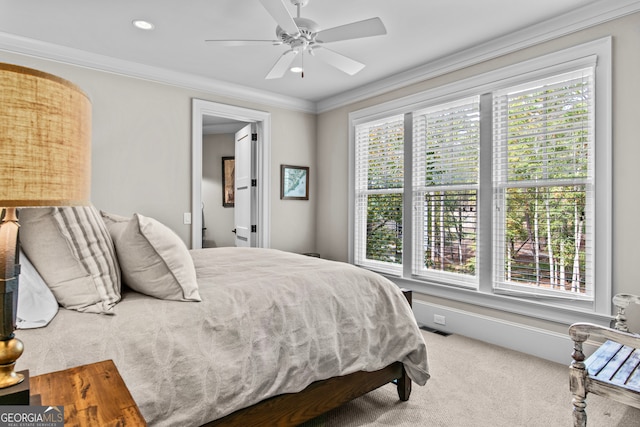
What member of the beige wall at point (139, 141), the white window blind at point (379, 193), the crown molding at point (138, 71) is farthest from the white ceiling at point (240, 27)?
the white window blind at point (379, 193)

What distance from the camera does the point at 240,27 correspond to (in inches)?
113

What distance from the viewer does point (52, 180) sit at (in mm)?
622

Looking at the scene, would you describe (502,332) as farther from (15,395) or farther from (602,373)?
(15,395)

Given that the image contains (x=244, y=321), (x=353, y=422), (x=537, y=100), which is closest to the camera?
(x=244, y=321)

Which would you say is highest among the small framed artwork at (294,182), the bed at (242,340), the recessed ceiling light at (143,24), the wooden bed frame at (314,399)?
the recessed ceiling light at (143,24)

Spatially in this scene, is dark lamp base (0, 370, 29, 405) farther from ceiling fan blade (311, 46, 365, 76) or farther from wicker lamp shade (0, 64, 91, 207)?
ceiling fan blade (311, 46, 365, 76)

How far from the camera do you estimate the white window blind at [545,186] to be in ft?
8.75

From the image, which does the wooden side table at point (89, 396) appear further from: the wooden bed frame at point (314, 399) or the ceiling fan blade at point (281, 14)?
the ceiling fan blade at point (281, 14)

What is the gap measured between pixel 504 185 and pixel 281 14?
2.25 meters

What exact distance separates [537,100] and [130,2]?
312cm

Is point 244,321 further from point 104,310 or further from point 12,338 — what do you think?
point 12,338

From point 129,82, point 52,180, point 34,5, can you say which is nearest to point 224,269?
point 52,180

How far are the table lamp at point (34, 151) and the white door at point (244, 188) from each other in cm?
380

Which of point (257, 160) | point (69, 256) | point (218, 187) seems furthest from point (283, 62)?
point (218, 187)
